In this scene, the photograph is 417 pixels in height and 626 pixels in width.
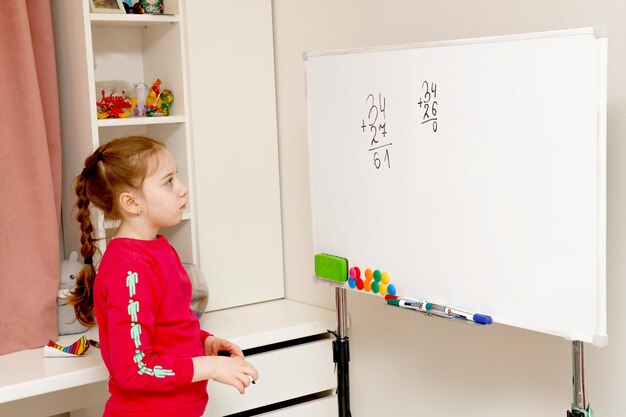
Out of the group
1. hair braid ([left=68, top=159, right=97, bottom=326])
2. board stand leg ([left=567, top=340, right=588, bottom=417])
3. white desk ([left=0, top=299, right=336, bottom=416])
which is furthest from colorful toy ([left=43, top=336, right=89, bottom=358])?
board stand leg ([left=567, top=340, right=588, bottom=417])

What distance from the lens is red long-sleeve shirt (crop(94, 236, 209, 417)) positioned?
1.67 meters

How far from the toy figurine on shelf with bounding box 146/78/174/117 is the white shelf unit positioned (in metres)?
0.03

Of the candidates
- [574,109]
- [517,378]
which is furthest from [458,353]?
[574,109]

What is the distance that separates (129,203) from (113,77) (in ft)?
3.28

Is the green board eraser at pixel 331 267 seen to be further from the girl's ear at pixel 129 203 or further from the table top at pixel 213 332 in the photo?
the girl's ear at pixel 129 203

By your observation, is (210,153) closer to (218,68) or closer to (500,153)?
(218,68)

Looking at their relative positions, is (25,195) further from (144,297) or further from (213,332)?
(144,297)

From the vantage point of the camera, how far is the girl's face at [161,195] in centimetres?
176

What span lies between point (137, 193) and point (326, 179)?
0.55m

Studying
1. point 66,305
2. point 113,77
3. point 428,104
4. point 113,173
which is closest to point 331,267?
point 428,104

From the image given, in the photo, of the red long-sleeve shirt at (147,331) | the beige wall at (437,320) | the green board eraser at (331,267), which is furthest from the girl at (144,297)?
the beige wall at (437,320)

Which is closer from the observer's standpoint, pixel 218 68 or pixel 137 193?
pixel 137 193

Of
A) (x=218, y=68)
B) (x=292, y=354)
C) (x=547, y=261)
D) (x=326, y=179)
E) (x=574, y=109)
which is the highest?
(x=218, y=68)

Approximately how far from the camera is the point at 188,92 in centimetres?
253
